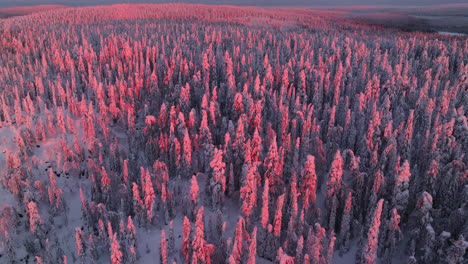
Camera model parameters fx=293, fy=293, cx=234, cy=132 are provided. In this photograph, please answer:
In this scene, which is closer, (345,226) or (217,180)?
(345,226)

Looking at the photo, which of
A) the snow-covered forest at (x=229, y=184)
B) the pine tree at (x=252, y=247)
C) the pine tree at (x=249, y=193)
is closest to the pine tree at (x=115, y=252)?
the snow-covered forest at (x=229, y=184)

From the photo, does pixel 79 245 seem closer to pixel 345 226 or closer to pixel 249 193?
pixel 249 193

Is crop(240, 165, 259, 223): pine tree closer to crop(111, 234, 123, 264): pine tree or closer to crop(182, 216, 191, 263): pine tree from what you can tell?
crop(182, 216, 191, 263): pine tree

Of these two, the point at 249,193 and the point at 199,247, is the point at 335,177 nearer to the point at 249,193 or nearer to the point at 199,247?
the point at 249,193

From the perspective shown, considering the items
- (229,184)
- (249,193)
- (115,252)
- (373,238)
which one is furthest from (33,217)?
(373,238)

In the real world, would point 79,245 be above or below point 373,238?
below

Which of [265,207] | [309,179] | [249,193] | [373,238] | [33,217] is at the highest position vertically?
[309,179]

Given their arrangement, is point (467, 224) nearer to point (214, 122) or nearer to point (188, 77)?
point (214, 122)

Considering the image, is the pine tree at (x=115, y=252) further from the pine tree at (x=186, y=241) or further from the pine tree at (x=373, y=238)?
the pine tree at (x=373, y=238)

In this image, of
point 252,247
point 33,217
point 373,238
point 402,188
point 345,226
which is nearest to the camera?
point 373,238

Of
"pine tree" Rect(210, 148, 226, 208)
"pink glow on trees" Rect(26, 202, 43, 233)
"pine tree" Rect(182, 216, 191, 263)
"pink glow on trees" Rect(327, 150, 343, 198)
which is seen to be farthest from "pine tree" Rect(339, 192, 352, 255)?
"pink glow on trees" Rect(26, 202, 43, 233)

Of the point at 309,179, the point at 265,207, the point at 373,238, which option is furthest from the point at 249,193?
the point at 373,238

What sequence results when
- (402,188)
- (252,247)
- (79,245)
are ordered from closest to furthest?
(252,247) < (79,245) < (402,188)
